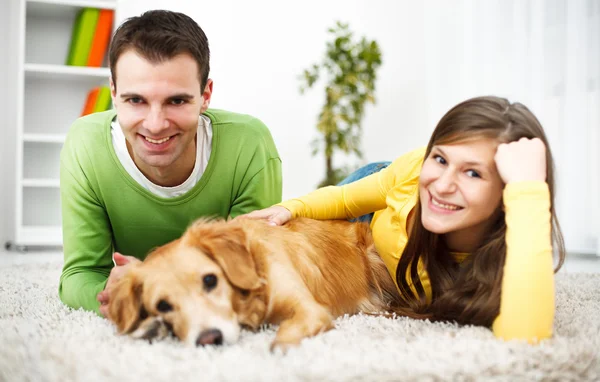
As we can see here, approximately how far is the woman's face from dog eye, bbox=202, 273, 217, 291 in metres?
0.64

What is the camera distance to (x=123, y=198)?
6.84 feet

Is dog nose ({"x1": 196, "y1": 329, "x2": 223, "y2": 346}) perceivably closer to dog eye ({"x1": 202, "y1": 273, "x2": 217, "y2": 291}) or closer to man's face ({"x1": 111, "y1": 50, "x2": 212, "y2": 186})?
dog eye ({"x1": 202, "y1": 273, "x2": 217, "y2": 291})

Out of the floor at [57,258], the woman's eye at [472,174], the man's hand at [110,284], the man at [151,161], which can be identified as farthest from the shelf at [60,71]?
the woman's eye at [472,174]

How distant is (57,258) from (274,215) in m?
2.47

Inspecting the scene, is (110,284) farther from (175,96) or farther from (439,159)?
(439,159)

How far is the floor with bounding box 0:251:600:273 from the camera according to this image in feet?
10.9

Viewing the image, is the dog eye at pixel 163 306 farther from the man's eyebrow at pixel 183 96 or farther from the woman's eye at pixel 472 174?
the woman's eye at pixel 472 174

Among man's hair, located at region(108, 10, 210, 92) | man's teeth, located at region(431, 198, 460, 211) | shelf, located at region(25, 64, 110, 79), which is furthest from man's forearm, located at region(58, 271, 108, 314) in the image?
shelf, located at region(25, 64, 110, 79)

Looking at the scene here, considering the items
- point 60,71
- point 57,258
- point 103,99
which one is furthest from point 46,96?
point 57,258

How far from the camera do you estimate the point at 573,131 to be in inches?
160

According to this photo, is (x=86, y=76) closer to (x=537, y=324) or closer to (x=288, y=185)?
(x=288, y=185)

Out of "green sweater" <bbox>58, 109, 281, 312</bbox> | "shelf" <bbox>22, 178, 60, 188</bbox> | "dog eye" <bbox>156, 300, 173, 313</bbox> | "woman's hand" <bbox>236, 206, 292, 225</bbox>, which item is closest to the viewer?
"dog eye" <bbox>156, 300, 173, 313</bbox>

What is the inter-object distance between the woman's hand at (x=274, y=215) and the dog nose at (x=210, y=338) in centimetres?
57

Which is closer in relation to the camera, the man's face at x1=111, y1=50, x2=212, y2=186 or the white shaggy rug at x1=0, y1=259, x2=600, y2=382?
the white shaggy rug at x1=0, y1=259, x2=600, y2=382
